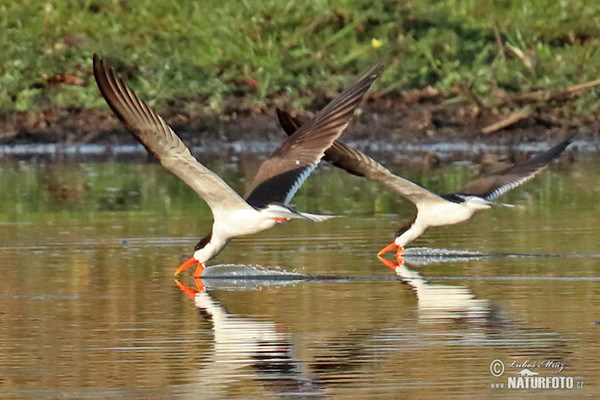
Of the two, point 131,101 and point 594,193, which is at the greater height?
point 131,101

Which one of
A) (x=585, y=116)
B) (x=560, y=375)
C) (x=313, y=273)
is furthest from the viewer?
(x=585, y=116)

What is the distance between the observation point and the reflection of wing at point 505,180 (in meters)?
13.7

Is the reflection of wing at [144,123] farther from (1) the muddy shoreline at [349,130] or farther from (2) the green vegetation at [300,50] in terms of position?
(2) the green vegetation at [300,50]

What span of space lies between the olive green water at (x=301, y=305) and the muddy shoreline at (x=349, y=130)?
400 centimetres

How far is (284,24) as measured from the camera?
2208cm

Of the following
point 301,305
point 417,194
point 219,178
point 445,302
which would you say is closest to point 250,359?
point 301,305

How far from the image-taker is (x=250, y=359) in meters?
8.75

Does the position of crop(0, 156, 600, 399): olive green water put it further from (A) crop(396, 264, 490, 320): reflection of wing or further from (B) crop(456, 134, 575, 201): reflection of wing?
(B) crop(456, 134, 575, 201): reflection of wing

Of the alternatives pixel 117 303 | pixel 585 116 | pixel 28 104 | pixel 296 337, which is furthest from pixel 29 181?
pixel 296 337

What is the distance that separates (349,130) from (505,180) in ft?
23.9

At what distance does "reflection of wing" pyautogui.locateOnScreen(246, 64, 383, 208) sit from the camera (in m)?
12.1

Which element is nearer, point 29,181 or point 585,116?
point 29,181

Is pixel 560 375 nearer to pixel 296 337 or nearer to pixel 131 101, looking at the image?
pixel 296 337

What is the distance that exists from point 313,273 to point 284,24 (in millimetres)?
10642
